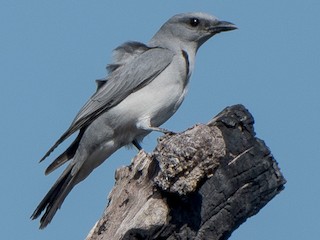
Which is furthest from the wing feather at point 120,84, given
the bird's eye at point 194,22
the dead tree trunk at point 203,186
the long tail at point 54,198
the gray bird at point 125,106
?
the dead tree trunk at point 203,186

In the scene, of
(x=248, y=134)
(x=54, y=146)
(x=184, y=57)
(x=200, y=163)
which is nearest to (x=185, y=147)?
(x=200, y=163)

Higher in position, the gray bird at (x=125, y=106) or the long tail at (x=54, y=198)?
the gray bird at (x=125, y=106)


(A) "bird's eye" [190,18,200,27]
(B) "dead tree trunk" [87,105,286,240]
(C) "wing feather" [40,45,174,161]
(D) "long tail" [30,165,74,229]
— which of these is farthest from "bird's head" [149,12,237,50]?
(B) "dead tree trunk" [87,105,286,240]

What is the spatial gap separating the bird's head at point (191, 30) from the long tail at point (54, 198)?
2.53 m

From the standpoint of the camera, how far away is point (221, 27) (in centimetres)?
1178

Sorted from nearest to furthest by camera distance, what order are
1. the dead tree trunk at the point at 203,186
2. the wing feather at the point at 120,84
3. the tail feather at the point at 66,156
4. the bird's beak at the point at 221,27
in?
the dead tree trunk at the point at 203,186 < the tail feather at the point at 66,156 < the wing feather at the point at 120,84 < the bird's beak at the point at 221,27

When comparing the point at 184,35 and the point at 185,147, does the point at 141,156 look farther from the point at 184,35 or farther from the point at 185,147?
the point at 184,35

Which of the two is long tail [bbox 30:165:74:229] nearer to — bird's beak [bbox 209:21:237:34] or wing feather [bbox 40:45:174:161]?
wing feather [bbox 40:45:174:161]

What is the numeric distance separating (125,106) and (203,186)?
3.69 m

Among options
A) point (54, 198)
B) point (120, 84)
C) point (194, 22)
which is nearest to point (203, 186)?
point (54, 198)

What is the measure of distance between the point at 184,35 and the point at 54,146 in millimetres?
2841

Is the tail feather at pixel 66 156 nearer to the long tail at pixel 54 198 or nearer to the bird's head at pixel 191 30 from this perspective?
the long tail at pixel 54 198

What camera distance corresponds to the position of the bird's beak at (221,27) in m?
11.8

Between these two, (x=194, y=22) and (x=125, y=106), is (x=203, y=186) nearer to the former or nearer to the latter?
(x=125, y=106)
